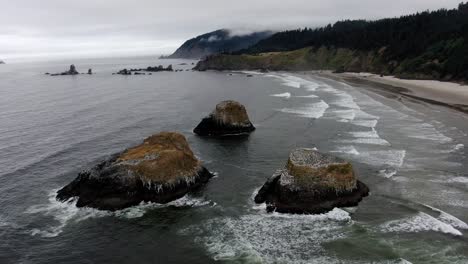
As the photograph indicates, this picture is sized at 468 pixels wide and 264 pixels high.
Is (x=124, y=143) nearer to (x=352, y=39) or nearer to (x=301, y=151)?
(x=301, y=151)

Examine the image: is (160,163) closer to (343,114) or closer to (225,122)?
(225,122)

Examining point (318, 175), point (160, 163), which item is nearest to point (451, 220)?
point (318, 175)

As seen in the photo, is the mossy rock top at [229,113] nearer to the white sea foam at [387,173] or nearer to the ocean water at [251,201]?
the ocean water at [251,201]

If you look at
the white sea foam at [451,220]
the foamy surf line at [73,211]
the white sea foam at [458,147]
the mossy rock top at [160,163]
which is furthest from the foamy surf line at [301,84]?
the white sea foam at [451,220]

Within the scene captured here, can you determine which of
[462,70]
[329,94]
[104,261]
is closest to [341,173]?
[104,261]

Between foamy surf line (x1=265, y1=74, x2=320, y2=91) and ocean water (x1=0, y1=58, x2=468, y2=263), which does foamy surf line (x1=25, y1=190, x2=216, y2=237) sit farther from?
foamy surf line (x1=265, y1=74, x2=320, y2=91)

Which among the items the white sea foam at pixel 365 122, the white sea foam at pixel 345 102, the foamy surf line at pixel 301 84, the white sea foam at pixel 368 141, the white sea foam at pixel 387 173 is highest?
the foamy surf line at pixel 301 84
